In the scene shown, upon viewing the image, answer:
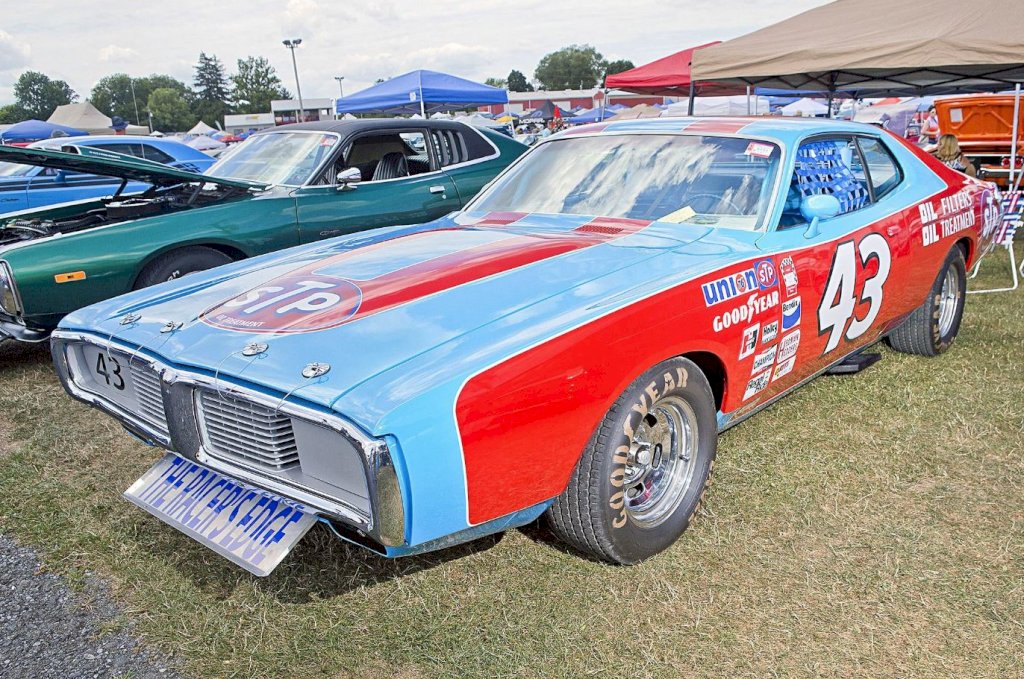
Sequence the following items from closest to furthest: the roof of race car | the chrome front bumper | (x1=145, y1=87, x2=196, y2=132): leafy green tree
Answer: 1. the chrome front bumper
2. the roof of race car
3. (x1=145, y1=87, x2=196, y2=132): leafy green tree

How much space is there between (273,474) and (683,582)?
1270 mm

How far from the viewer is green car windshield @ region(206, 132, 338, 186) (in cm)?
555

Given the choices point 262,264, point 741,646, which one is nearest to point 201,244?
point 262,264

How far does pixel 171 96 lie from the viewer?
10562 centimetres

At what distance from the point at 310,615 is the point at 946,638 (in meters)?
1.79

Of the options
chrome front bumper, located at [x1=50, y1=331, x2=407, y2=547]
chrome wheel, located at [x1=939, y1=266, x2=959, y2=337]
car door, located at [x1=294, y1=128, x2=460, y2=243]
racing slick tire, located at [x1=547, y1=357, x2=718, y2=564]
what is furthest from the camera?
car door, located at [x1=294, y1=128, x2=460, y2=243]

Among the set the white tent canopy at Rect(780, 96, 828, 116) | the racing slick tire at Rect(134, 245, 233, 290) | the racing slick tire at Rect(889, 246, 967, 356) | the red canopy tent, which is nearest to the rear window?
the racing slick tire at Rect(134, 245, 233, 290)

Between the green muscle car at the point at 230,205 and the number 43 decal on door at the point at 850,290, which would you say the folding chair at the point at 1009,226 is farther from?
the green muscle car at the point at 230,205

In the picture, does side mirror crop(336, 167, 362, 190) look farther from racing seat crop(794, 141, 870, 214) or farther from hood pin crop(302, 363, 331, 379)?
hood pin crop(302, 363, 331, 379)

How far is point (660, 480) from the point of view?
260 centimetres

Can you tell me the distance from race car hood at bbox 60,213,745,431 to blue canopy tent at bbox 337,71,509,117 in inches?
468

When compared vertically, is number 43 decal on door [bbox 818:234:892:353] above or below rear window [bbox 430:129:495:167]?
below

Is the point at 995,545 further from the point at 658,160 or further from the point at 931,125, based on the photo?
the point at 931,125

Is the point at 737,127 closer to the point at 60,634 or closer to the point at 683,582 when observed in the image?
the point at 683,582
